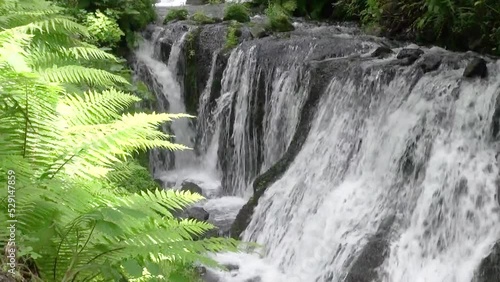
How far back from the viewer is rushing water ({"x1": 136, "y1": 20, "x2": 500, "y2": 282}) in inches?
234

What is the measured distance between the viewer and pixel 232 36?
11227mm

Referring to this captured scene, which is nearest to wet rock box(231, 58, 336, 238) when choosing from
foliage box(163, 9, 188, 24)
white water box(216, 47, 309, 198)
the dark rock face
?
white water box(216, 47, 309, 198)

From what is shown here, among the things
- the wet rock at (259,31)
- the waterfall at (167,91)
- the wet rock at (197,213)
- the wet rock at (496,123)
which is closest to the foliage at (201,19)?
the waterfall at (167,91)

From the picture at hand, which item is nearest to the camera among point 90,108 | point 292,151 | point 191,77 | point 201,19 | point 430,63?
point 90,108

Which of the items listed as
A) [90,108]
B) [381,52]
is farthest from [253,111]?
[90,108]

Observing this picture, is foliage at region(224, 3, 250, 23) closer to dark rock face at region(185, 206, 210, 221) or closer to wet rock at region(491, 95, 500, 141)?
dark rock face at region(185, 206, 210, 221)

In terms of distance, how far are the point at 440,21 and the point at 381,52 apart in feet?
4.53

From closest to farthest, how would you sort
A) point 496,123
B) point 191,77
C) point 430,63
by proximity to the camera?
point 496,123 → point 430,63 → point 191,77

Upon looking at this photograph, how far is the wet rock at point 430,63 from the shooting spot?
7.67 m

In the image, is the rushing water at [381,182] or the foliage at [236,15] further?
the foliage at [236,15]

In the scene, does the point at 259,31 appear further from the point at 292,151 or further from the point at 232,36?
the point at 292,151

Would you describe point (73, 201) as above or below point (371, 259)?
above

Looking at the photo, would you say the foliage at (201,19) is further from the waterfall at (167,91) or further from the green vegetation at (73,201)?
the green vegetation at (73,201)

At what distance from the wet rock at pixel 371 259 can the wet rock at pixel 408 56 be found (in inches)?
111
